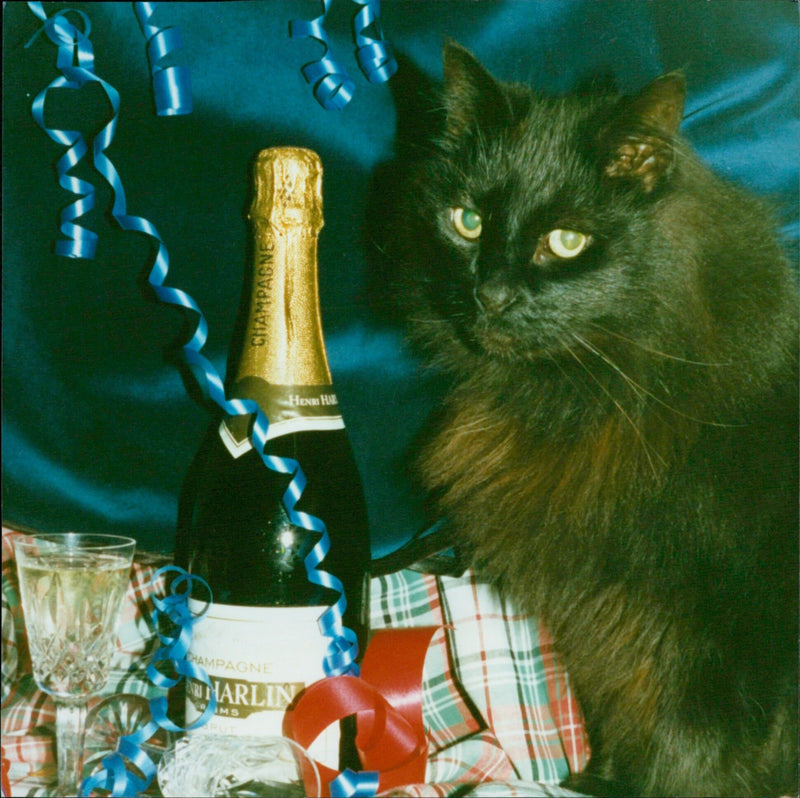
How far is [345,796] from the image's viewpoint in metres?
0.68

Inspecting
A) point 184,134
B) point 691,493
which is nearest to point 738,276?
point 691,493

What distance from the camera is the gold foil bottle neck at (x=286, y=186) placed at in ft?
2.42

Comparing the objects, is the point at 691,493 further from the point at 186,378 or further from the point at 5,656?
the point at 5,656

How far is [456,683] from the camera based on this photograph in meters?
0.86

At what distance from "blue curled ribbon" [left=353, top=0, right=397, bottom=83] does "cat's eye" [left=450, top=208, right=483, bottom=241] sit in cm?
17

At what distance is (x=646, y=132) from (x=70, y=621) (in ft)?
2.08

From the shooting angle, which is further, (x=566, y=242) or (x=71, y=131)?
(x=71, y=131)

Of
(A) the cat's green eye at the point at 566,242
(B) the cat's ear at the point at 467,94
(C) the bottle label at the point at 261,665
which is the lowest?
(C) the bottle label at the point at 261,665

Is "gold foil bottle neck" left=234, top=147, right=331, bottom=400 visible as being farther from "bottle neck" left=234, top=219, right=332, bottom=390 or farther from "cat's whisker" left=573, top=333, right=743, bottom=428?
"cat's whisker" left=573, top=333, right=743, bottom=428

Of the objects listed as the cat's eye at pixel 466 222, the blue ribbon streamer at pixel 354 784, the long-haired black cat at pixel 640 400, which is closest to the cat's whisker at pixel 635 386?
the long-haired black cat at pixel 640 400

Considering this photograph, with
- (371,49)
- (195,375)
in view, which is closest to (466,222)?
(371,49)

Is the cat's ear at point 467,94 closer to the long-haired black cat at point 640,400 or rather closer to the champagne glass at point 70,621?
the long-haired black cat at point 640,400

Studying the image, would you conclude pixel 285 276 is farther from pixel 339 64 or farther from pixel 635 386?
pixel 635 386

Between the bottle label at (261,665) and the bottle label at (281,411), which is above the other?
the bottle label at (281,411)
